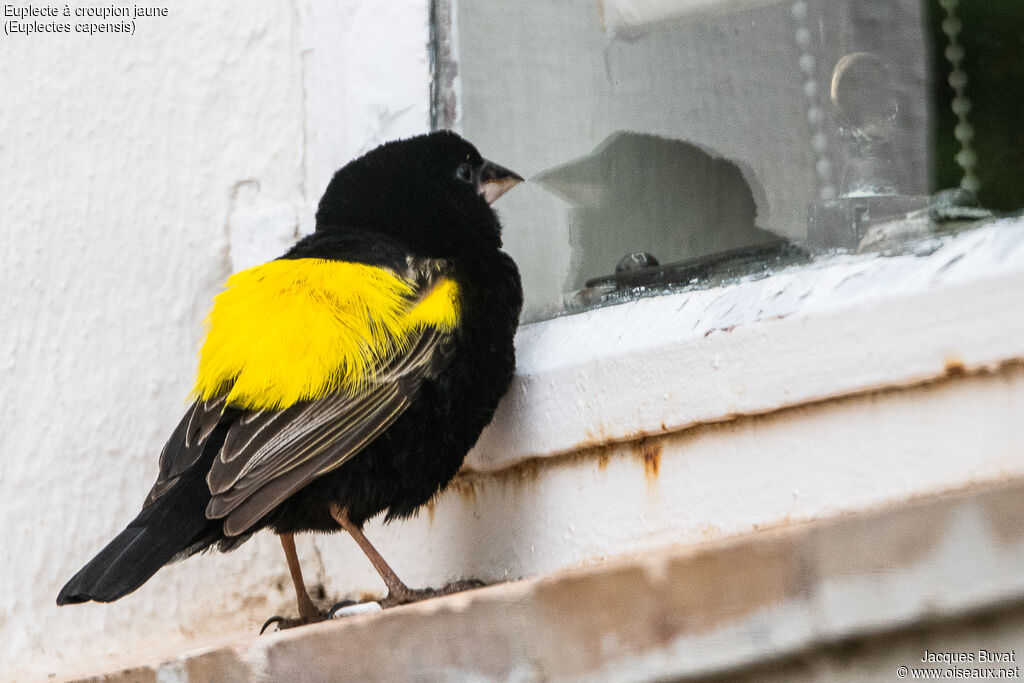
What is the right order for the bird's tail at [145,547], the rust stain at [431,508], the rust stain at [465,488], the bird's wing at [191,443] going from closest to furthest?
the bird's tail at [145,547]
the bird's wing at [191,443]
the rust stain at [465,488]
the rust stain at [431,508]

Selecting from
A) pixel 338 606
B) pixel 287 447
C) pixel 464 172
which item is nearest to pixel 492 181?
pixel 464 172

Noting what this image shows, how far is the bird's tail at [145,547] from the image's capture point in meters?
2.08

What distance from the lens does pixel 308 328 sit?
231 cm

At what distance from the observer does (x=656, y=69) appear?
2.41 meters

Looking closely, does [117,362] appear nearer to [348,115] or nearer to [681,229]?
[348,115]

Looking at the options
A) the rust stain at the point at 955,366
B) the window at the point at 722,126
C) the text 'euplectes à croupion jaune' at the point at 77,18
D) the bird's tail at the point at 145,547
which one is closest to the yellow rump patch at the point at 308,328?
the bird's tail at the point at 145,547

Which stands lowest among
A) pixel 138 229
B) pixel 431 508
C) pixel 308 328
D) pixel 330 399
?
pixel 431 508

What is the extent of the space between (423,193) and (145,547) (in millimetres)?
1020

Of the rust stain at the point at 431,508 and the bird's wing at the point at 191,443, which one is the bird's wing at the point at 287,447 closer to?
the bird's wing at the point at 191,443

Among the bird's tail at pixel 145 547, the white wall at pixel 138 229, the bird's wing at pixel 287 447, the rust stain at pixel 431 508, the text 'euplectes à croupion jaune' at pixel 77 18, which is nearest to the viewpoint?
the bird's tail at pixel 145 547

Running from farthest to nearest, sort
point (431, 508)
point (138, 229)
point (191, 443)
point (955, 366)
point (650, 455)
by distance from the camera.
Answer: point (138, 229) → point (431, 508) → point (191, 443) → point (650, 455) → point (955, 366)

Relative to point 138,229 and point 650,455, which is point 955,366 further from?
point 138,229

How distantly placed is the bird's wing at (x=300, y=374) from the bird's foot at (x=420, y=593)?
319 millimetres

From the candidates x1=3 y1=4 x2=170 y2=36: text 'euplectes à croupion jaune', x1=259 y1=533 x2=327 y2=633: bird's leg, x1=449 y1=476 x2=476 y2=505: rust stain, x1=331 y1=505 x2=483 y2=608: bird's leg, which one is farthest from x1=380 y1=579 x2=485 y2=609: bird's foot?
x1=3 y1=4 x2=170 y2=36: text 'euplectes à croupion jaune'
